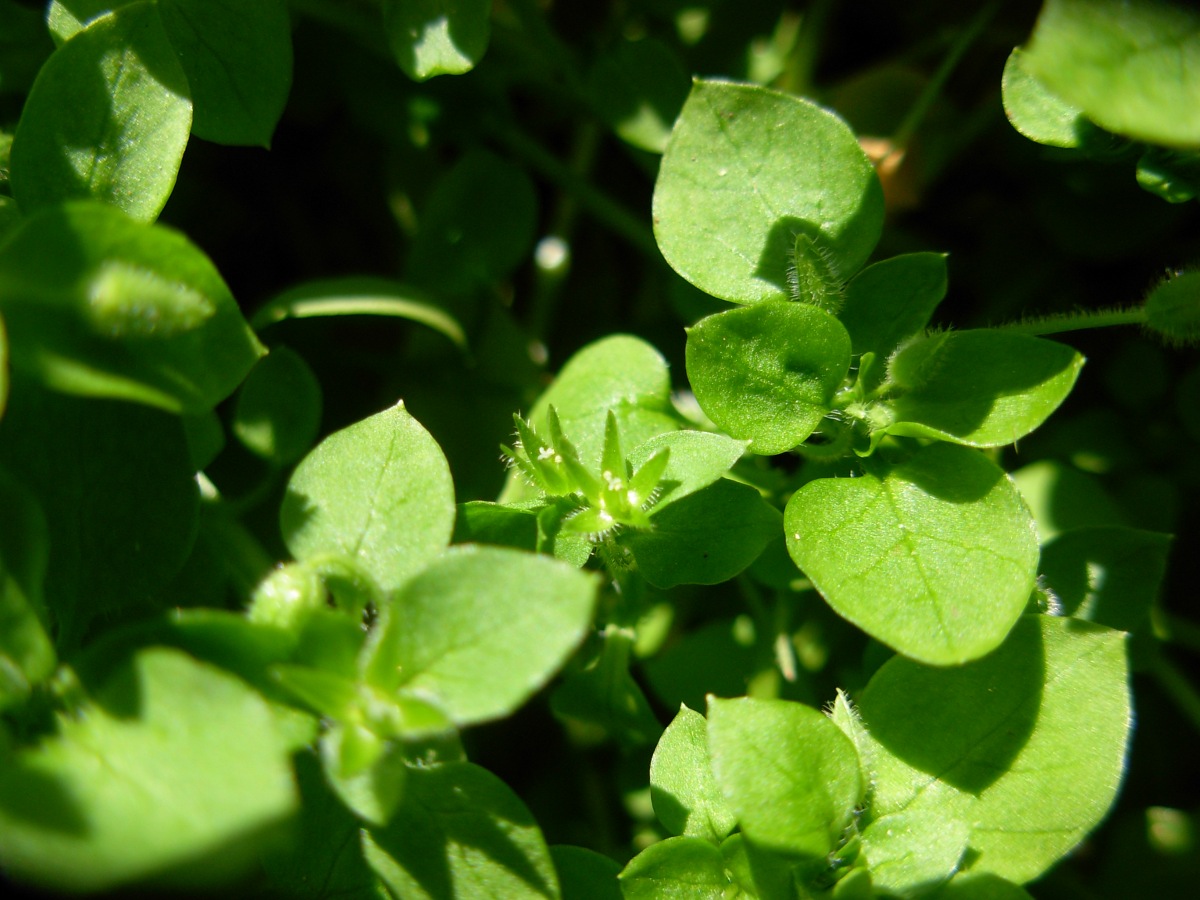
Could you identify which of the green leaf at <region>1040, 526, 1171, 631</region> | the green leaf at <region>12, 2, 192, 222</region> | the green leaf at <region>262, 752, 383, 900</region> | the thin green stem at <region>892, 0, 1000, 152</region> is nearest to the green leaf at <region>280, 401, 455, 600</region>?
the green leaf at <region>262, 752, 383, 900</region>

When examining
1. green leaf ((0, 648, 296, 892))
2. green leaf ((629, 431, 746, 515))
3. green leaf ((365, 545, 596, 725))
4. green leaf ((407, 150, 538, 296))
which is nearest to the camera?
green leaf ((0, 648, 296, 892))

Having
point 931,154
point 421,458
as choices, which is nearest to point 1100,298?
point 931,154

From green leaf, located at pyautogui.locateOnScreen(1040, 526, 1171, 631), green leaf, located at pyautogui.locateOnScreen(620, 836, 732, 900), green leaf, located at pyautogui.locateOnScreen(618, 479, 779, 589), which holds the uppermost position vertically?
green leaf, located at pyautogui.locateOnScreen(618, 479, 779, 589)

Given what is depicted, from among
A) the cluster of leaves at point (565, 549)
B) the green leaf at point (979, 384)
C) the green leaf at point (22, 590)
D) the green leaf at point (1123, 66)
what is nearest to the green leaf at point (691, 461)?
the cluster of leaves at point (565, 549)

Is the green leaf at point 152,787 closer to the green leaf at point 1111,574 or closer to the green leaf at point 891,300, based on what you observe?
the green leaf at point 891,300

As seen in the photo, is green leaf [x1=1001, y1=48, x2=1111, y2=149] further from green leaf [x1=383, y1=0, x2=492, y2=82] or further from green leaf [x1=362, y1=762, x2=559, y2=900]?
green leaf [x1=362, y1=762, x2=559, y2=900]

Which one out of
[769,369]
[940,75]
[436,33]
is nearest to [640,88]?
[436,33]

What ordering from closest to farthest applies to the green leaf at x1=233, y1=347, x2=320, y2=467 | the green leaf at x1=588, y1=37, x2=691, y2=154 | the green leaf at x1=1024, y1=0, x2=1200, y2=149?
1. the green leaf at x1=1024, y1=0, x2=1200, y2=149
2. the green leaf at x1=233, y1=347, x2=320, y2=467
3. the green leaf at x1=588, y1=37, x2=691, y2=154
